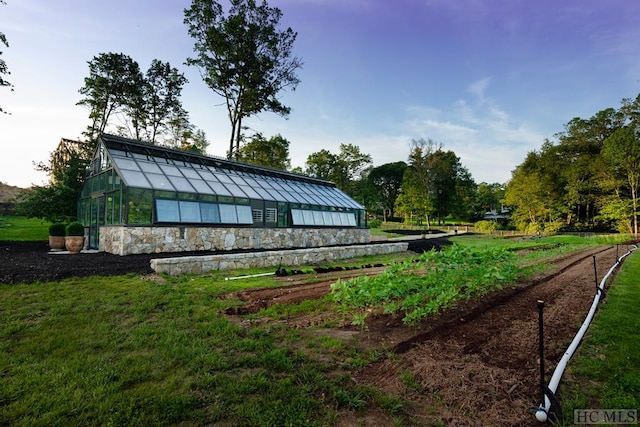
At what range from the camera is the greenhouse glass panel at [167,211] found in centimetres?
1080

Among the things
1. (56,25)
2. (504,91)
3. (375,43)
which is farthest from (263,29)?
(504,91)

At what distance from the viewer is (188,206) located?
11664 millimetres

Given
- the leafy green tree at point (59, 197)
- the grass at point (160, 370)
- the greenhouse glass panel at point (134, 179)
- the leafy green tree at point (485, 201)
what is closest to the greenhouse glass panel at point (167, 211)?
the greenhouse glass panel at point (134, 179)

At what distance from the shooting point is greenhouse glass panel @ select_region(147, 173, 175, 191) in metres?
11.3

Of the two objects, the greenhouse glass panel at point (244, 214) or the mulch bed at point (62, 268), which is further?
the greenhouse glass panel at point (244, 214)

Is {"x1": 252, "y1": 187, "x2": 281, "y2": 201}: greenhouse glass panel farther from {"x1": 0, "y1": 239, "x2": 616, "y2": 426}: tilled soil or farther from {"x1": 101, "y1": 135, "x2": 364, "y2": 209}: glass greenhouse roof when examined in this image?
{"x1": 0, "y1": 239, "x2": 616, "y2": 426}: tilled soil

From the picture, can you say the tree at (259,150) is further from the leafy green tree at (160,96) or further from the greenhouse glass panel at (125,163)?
the greenhouse glass panel at (125,163)

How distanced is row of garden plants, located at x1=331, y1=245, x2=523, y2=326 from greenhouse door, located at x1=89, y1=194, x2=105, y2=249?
1237 centimetres

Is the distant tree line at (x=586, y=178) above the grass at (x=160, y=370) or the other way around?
above

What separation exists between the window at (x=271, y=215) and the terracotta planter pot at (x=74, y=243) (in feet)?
24.8

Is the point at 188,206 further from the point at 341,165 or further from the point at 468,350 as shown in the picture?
the point at 341,165

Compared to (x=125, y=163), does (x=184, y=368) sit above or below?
below

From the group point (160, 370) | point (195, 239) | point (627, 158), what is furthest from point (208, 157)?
point (627, 158)

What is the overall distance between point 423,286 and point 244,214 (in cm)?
1039
